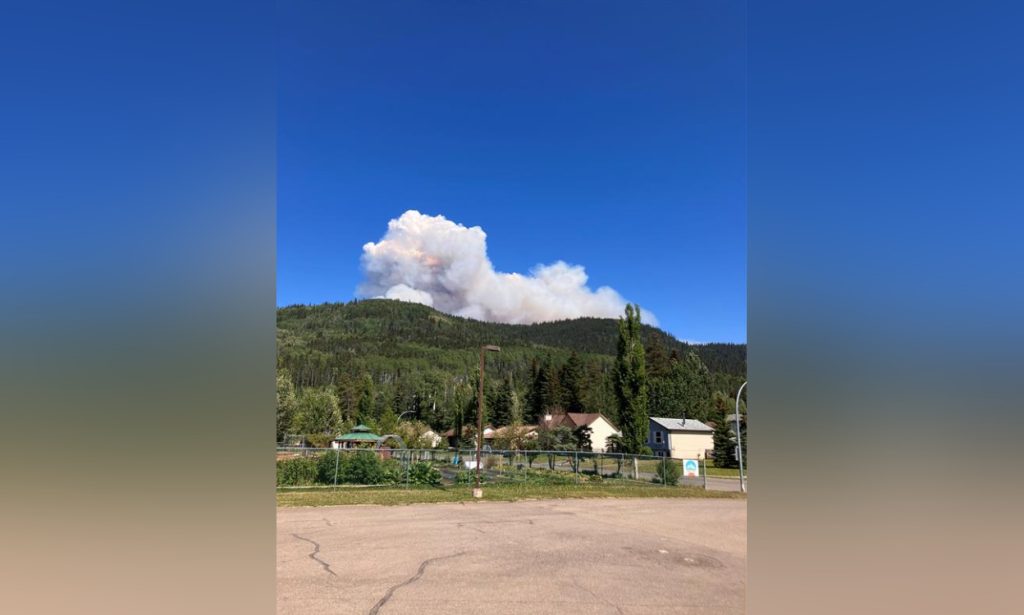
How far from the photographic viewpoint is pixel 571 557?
189 inches

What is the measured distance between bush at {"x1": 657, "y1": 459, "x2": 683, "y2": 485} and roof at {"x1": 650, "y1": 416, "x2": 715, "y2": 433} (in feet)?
62.5

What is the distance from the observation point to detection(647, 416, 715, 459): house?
35281 millimetres

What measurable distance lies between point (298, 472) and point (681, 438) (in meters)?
27.9

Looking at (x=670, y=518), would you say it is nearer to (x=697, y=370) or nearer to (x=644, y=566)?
(x=644, y=566)

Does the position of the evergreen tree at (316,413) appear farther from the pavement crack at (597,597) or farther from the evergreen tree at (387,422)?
the pavement crack at (597,597)

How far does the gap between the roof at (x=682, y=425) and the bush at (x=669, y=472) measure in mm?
19038

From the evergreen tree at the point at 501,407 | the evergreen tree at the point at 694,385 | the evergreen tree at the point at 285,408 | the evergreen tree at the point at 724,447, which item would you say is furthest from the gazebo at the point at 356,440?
the evergreen tree at the point at 694,385

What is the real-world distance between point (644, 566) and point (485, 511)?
4975 mm

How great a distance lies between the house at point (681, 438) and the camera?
35281 millimetres

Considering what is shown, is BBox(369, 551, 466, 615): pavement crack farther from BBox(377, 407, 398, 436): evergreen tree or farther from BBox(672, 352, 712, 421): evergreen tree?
BBox(377, 407, 398, 436): evergreen tree

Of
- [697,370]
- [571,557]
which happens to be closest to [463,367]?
[697,370]

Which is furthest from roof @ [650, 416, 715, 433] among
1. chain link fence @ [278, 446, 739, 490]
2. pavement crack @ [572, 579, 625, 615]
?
pavement crack @ [572, 579, 625, 615]

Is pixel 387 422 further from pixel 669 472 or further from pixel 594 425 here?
pixel 669 472
